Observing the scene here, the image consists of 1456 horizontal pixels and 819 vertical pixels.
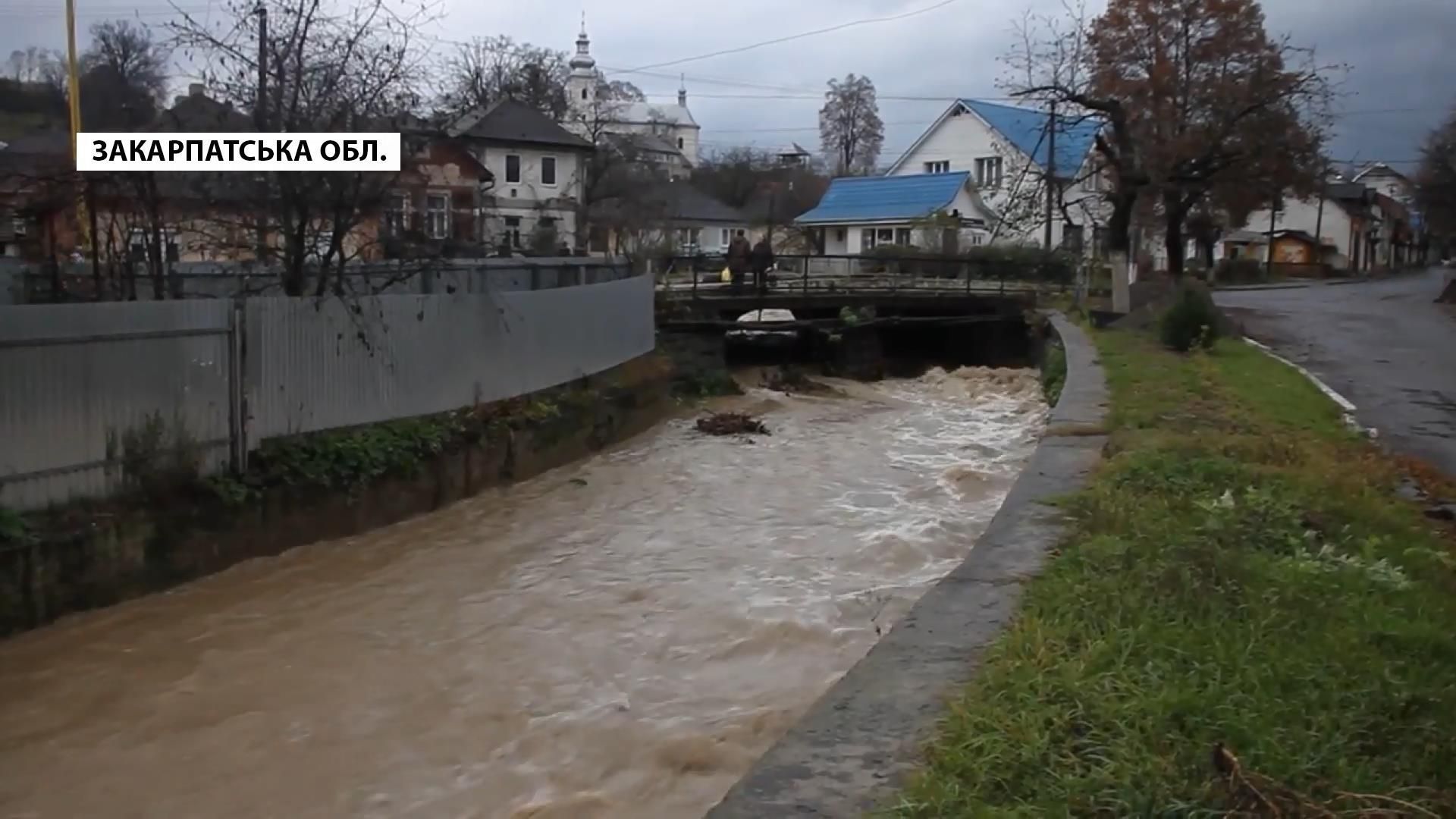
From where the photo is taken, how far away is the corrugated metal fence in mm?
8258

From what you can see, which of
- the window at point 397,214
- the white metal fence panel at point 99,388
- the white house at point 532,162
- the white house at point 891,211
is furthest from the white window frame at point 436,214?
the white house at point 891,211

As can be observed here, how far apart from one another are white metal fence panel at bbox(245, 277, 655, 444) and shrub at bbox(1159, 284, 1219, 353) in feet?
31.2

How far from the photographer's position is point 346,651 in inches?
309

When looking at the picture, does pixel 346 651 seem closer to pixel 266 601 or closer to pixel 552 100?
pixel 266 601

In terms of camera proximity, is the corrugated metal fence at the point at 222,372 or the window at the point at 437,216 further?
the window at the point at 437,216

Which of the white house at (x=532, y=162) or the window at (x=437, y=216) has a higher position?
the white house at (x=532, y=162)

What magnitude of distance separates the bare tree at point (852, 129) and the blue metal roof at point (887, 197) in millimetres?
24753

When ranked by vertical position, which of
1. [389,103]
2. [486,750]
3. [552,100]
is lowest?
[486,750]

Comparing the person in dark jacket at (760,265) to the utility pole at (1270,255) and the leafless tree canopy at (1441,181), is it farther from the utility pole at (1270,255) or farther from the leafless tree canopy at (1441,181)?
the utility pole at (1270,255)

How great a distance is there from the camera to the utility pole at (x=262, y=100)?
11.6 m

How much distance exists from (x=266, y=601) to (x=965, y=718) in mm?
6107

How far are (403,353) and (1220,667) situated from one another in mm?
8887

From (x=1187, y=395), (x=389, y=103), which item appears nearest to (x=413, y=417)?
(x=389, y=103)

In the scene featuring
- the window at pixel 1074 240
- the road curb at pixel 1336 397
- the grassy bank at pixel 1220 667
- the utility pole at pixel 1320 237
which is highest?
the utility pole at pixel 1320 237
